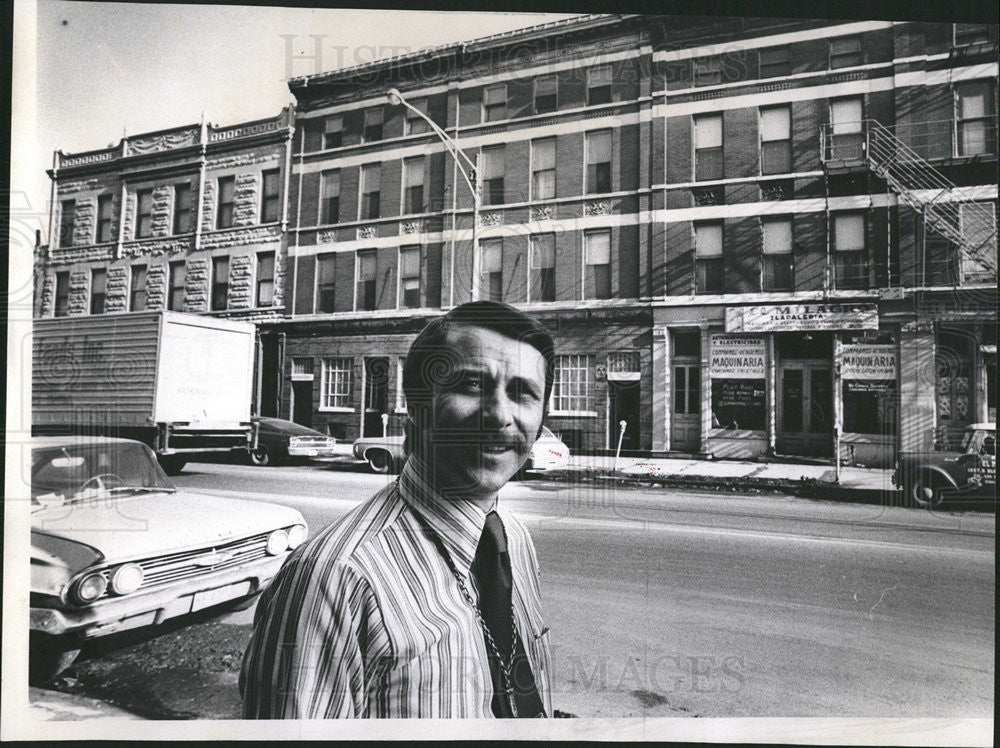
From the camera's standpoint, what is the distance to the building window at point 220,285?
3.33m

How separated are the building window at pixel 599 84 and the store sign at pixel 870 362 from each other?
6.62 ft

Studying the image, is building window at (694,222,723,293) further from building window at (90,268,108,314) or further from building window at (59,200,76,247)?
building window at (59,200,76,247)

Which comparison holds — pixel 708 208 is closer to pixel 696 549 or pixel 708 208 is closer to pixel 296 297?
pixel 696 549

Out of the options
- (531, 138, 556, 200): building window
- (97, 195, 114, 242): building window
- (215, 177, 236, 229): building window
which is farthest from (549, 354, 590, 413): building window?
(97, 195, 114, 242): building window

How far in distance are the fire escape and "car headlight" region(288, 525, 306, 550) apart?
360 cm

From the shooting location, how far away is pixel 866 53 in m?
3.19

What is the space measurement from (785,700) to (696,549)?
856 mm

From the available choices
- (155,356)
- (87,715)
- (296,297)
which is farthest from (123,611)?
(296,297)

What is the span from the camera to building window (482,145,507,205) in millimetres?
3293

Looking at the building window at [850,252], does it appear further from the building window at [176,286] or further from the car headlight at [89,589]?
the car headlight at [89,589]

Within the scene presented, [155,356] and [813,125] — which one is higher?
[813,125]

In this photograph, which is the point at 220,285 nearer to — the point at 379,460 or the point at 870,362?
the point at 379,460

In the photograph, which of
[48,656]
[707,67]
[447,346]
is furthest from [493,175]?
[48,656]

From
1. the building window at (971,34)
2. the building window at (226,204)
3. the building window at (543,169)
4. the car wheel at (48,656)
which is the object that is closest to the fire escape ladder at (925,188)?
the building window at (971,34)
